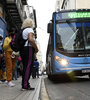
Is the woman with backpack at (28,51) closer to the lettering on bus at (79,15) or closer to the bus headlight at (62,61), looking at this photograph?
the bus headlight at (62,61)

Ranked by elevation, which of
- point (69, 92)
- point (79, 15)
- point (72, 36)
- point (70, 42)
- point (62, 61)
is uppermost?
point (79, 15)

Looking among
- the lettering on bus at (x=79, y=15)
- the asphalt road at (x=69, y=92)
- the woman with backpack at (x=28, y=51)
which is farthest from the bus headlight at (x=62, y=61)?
the woman with backpack at (x=28, y=51)

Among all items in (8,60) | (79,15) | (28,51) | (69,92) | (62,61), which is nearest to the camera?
(69,92)

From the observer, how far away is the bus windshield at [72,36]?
8.56 meters

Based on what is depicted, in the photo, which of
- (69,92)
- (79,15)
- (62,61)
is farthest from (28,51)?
(79,15)

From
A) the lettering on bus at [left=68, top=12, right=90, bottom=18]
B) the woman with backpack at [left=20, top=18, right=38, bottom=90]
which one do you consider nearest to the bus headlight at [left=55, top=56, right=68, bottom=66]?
the lettering on bus at [left=68, top=12, right=90, bottom=18]

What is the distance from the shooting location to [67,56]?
8.35 m

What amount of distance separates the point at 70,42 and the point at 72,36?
285 mm

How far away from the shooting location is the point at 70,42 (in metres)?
8.66

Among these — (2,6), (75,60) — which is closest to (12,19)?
(2,6)

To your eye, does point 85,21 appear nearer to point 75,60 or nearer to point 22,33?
point 75,60

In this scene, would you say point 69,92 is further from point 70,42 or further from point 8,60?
point 70,42

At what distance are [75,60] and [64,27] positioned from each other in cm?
144

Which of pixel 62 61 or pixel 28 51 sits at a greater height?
pixel 28 51
